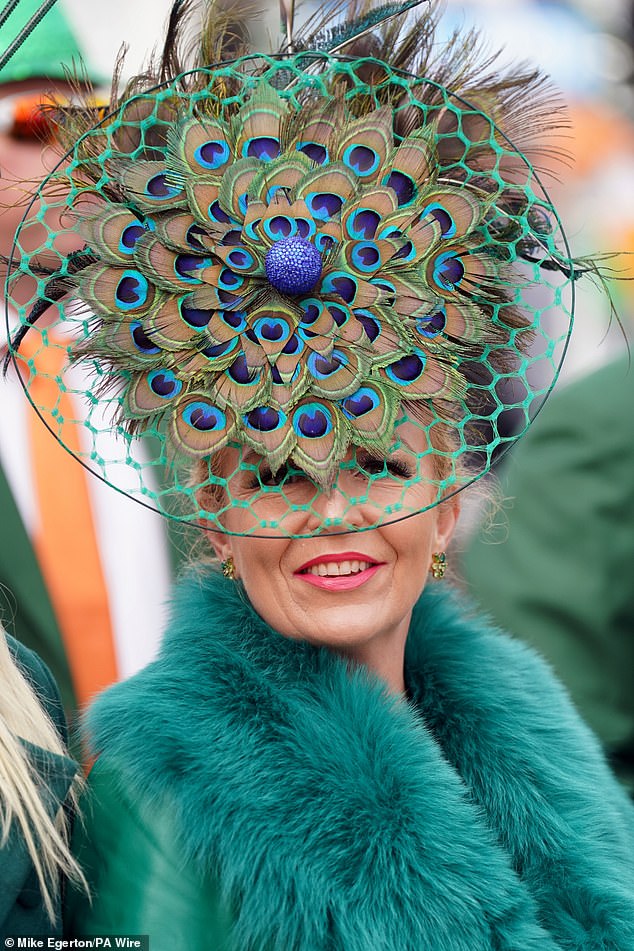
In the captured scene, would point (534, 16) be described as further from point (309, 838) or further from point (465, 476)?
point (309, 838)

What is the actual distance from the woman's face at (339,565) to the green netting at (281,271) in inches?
0.8

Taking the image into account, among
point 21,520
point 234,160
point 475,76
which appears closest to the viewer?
point 234,160

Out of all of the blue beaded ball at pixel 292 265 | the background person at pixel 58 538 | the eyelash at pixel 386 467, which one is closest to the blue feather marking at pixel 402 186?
the blue beaded ball at pixel 292 265

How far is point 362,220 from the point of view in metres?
1.78

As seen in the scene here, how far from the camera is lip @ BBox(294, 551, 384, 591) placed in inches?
74.1

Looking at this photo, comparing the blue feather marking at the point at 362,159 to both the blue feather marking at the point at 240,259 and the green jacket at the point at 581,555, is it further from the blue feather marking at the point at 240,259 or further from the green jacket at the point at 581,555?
the green jacket at the point at 581,555

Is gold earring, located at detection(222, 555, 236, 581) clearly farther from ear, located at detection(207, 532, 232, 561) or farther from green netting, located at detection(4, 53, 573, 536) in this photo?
green netting, located at detection(4, 53, 573, 536)

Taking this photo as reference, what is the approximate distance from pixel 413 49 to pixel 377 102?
0.45 ft

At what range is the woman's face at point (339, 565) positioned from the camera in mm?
1873

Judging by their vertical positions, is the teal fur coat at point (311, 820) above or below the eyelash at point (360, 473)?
below

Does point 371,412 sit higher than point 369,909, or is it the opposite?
point 371,412

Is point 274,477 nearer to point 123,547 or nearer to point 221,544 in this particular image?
point 221,544

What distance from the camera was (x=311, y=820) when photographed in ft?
5.61

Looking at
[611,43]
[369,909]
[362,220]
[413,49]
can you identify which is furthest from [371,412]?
[611,43]
